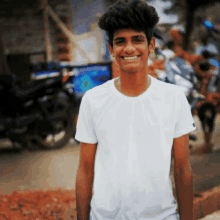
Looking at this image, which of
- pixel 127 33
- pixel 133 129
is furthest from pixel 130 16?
pixel 133 129

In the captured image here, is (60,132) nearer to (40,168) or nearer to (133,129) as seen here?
(40,168)

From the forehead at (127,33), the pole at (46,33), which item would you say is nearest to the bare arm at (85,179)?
the forehead at (127,33)

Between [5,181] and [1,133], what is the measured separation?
1452mm

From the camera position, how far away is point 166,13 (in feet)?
34.6

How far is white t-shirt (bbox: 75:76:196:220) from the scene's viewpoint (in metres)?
1.28

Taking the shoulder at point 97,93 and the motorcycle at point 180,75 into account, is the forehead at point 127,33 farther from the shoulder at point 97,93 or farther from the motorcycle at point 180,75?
the motorcycle at point 180,75

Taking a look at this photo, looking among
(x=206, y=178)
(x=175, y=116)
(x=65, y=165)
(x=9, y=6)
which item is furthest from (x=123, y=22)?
(x=9, y=6)

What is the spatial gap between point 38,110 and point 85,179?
4.53 meters

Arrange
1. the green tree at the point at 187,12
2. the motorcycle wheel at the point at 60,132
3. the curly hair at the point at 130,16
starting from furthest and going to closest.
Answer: the green tree at the point at 187,12, the motorcycle wheel at the point at 60,132, the curly hair at the point at 130,16

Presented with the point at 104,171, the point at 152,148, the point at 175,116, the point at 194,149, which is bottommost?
the point at 194,149

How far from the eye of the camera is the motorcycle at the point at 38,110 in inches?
219

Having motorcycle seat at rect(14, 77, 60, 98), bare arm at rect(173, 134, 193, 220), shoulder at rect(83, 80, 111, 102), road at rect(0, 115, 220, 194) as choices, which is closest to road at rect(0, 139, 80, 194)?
road at rect(0, 115, 220, 194)

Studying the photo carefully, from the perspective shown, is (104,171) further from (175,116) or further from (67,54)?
(67,54)

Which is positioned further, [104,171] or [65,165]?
[65,165]
